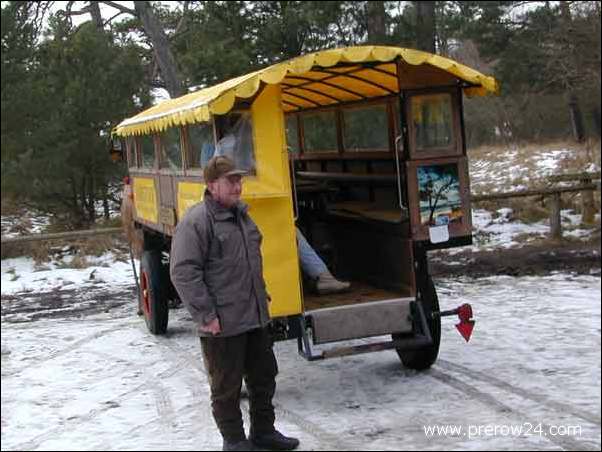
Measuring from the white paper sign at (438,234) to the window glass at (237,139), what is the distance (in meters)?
1.46

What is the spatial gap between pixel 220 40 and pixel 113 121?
247 cm

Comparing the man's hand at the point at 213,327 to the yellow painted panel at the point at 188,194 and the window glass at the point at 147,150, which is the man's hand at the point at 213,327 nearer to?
the yellow painted panel at the point at 188,194

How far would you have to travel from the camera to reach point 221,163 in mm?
4664

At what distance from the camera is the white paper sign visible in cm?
618

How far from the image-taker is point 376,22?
1425 cm

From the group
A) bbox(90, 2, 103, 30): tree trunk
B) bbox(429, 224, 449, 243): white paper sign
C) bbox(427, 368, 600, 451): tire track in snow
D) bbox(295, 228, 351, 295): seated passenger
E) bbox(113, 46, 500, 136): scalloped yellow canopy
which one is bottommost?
bbox(427, 368, 600, 451): tire track in snow

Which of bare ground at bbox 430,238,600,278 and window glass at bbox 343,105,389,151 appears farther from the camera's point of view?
bare ground at bbox 430,238,600,278

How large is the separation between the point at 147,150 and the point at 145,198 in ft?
1.77

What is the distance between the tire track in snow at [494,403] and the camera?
4.64m

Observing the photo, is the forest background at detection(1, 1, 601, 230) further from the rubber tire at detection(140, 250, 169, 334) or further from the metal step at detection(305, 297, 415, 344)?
the metal step at detection(305, 297, 415, 344)

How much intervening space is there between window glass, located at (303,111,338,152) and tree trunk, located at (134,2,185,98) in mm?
7395

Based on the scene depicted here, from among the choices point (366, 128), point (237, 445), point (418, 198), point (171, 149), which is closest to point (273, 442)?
point (237, 445)

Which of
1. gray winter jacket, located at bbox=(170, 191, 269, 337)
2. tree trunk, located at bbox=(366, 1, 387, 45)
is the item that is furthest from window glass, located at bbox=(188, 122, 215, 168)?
tree trunk, located at bbox=(366, 1, 387, 45)

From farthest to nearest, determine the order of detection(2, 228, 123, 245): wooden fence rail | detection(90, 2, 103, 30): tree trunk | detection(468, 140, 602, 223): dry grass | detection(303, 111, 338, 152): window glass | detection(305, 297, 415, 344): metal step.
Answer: detection(90, 2, 103, 30): tree trunk, detection(468, 140, 602, 223): dry grass, detection(2, 228, 123, 245): wooden fence rail, detection(303, 111, 338, 152): window glass, detection(305, 297, 415, 344): metal step
